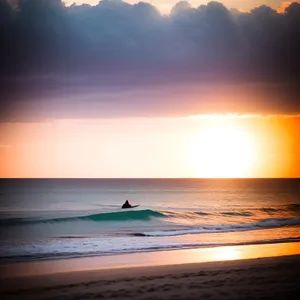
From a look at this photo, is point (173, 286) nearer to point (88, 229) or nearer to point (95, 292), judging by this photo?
point (95, 292)

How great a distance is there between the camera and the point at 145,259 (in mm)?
16844

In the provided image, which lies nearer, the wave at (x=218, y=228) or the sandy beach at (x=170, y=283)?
the sandy beach at (x=170, y=283)

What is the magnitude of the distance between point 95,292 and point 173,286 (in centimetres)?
193

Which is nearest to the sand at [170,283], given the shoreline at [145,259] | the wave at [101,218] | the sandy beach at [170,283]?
the sandy beach at [170,283]

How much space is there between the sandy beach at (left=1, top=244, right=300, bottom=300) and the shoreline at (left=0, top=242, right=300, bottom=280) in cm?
76

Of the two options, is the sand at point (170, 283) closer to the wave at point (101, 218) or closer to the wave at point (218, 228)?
the wave at point (218, 228)

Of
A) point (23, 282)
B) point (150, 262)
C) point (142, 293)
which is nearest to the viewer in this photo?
point (142, 293)

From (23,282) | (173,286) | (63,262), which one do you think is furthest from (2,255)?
(173,286)

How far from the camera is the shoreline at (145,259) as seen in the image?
48.4 feet

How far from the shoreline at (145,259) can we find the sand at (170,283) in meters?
0.81

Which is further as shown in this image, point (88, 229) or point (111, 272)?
point (88, 229)

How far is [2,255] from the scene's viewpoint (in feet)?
60.4

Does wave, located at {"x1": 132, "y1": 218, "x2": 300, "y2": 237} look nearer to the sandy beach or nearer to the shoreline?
the shoreline

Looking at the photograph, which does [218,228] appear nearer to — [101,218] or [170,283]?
[101,218]
